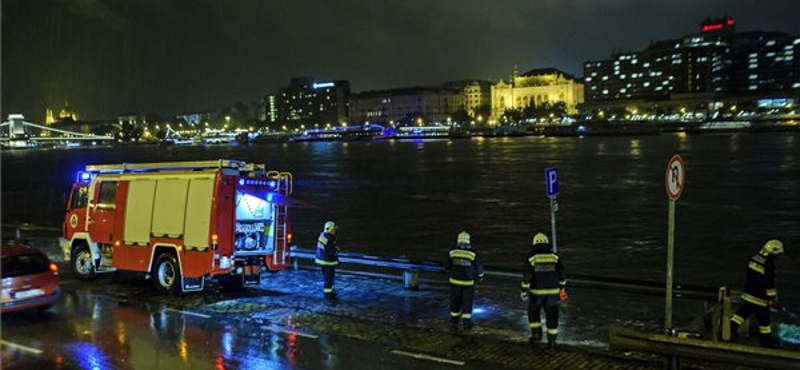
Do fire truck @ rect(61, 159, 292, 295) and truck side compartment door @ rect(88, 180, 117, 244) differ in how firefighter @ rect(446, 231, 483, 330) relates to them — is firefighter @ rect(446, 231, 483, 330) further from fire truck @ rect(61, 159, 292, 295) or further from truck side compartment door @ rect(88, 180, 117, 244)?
truck side compartment door @ rect(88, 180, 117, 244)

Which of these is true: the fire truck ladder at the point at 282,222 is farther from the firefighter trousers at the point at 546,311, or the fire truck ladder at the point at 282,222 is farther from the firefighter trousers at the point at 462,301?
the firefighter trousers at the point at 546,311

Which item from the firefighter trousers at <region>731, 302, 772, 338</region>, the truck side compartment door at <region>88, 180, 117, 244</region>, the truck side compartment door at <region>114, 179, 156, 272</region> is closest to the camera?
the firefighter trousers at <region>731, 302, 772, 338</region>

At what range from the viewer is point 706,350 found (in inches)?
368

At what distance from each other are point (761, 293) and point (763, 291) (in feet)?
0.18

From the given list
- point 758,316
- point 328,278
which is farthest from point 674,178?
point 328,278

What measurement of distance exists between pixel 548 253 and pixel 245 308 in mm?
6289

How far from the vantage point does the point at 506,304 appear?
47.8 feet

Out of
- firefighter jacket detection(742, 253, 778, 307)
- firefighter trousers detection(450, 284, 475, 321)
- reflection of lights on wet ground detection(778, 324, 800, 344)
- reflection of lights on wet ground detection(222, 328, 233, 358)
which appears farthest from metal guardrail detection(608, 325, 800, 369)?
reflection of lights on wet ground detection(222, 328, 233, 358)

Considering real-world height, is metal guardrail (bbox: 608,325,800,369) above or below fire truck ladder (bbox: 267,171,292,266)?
below

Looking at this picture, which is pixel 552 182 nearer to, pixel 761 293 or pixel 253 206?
pixel 761 293

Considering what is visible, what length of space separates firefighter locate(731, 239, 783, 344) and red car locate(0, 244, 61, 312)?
11942 millimetres

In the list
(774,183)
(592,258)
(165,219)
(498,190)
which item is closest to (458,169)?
(498,190)

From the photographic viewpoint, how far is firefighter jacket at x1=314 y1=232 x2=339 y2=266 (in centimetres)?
1525

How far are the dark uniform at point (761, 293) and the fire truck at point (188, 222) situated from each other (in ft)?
30.0
